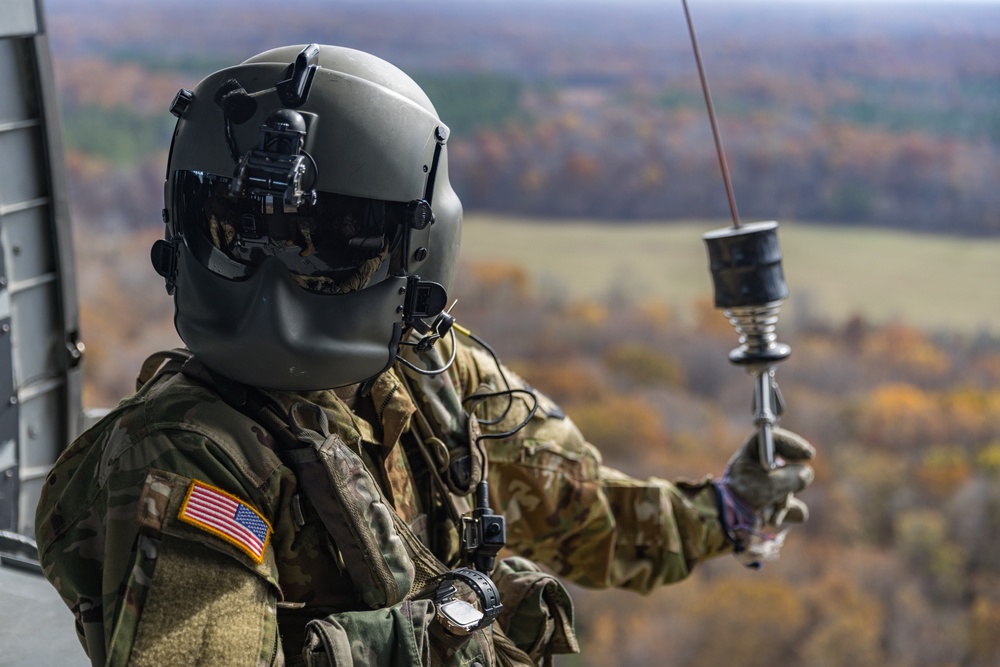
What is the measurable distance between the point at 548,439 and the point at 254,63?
3.01 ft

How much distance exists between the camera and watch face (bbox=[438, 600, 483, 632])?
1526mm

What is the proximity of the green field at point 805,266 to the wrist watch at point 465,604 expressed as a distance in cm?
616

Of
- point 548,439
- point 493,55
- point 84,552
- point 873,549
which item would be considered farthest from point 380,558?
point 493,55

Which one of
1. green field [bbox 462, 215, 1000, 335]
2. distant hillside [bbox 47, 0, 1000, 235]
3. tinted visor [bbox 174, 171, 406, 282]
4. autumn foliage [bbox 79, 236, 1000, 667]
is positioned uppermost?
tinted visor [bbox 174, 171, 406, 282]

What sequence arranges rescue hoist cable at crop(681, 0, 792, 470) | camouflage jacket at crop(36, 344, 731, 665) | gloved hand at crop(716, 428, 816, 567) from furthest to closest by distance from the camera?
gloved hand at crop(716, 428, 816, 567) < rescue hoist cable at crop(681, 0, 792, 470) < camouflage jacket at crop(36, 344, 731, 665)

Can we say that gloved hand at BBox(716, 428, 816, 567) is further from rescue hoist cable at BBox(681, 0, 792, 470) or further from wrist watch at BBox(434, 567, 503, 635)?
wrist watch at BBox(434, 567, 503, 635)

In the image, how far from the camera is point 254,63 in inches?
62.2

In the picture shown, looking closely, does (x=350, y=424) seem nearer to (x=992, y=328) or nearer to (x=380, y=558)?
(x=380, y=558)

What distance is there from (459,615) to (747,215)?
1289cm

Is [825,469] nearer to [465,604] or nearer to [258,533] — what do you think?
[465,604]

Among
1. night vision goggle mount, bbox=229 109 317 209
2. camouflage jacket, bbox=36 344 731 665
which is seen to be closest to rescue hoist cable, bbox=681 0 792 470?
camouflage jacket, bbox=36 344 731 665

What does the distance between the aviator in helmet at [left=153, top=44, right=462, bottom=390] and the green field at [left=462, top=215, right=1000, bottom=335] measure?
619 cm

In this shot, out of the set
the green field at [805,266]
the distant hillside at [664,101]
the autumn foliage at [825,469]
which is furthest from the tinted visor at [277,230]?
the autumn foliage at [825,469]

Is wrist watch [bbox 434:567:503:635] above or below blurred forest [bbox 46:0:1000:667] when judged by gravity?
above
